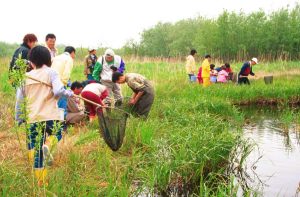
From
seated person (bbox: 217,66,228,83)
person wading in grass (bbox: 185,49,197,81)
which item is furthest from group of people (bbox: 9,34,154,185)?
seated person (bbox: 217,66,228,83)

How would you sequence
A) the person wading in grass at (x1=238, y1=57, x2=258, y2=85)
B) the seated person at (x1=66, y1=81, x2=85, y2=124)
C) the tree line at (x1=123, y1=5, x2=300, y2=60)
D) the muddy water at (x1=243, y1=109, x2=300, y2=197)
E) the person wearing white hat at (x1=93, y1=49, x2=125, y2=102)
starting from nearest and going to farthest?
1. the muddy water at (x1=243, y1=109, x2=300, y2=197)
2. the seated person at (x1=66, y1=81, x2=85, y2=124)
3. the person wearing white hat at (x1=93, y1=49, x2=125, y2=102)
4. the person wading in grass at (x1=238, y1=57, x2=258, y2=85)
5. the tree line at (x1=123, y1=5, x2=300, y2=60)

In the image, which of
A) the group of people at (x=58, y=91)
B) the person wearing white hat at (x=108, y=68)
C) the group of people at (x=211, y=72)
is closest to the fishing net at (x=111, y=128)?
the group of people at (x=58, y=91)

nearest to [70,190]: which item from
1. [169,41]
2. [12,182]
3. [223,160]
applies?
[12,182]

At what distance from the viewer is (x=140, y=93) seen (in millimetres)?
7340

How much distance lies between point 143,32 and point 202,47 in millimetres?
18180

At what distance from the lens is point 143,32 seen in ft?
163

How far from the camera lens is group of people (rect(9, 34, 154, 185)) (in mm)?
3961

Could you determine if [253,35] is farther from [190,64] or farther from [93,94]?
[93,94]

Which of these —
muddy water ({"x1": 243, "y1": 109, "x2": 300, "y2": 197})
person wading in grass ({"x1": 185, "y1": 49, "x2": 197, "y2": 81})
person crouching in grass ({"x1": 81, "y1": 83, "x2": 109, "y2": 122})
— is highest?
person wading in grass ({"x1": 185, "y1": 49, "x2": 197, "y2": 81})

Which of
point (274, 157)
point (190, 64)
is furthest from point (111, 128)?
point (190, 64)

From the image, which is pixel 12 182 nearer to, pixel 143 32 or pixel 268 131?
pixel 268 131

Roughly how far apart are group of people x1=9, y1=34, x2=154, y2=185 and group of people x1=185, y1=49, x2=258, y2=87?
14.0 ft

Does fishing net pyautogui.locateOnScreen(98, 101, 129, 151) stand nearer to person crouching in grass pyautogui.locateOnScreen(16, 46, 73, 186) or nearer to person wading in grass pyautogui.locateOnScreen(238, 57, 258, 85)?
person crouching in grass pyautogui.locateOnScreen(16, 46, 73, 186)

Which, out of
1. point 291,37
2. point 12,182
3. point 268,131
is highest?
point 291,37
